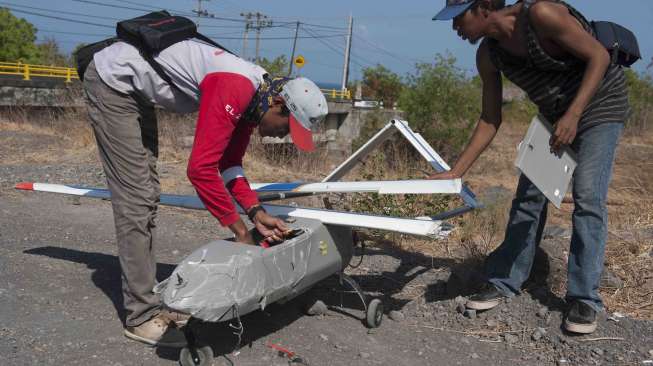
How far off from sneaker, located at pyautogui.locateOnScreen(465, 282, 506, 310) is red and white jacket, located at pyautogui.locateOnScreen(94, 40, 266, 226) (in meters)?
1.66

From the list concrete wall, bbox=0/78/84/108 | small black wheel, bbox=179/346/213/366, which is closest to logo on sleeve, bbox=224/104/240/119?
small black wheel, bbox=179/346/213/366

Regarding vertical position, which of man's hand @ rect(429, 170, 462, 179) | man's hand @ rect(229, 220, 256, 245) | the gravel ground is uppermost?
man's hand @ rect(429, 170, 462, 179)

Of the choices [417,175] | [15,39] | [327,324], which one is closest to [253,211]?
[327,324]

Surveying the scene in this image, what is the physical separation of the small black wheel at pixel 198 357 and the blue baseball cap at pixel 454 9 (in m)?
2.14

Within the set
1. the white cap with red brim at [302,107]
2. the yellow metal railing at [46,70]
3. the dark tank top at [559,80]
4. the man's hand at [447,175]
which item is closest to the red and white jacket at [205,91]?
the white cap with red brim at [302,107]

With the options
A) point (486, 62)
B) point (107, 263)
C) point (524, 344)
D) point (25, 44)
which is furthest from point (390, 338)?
point (25, 44)

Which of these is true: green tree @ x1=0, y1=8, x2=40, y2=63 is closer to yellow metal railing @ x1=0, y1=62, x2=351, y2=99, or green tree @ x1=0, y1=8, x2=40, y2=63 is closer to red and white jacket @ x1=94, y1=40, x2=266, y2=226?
yellow metal railing @ x1=0, y1=62, x2=351, y2=99

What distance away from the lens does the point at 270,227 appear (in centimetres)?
340

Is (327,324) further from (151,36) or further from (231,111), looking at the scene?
(151,36)

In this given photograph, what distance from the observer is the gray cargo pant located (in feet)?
11.3

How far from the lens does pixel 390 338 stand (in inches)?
153

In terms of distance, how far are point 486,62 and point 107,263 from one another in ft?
10.5

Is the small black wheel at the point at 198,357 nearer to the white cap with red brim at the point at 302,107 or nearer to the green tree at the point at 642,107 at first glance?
the white cap with red brim at the point at 302,107

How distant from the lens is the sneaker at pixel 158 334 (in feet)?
11.2
